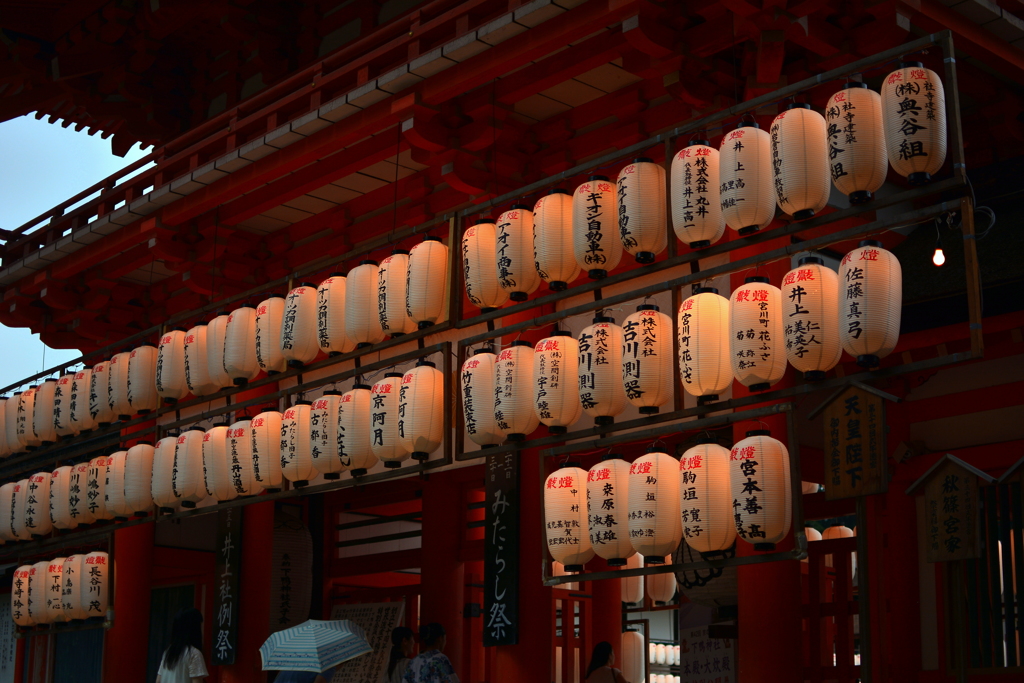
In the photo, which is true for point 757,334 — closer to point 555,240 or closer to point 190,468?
point 555,240

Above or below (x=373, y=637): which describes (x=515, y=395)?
above

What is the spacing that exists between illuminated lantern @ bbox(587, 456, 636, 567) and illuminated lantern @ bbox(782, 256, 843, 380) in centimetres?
174

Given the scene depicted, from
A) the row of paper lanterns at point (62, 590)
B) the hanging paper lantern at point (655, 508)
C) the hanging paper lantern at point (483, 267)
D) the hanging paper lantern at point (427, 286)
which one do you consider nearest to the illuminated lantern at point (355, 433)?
the hanging paper lantern at point (427, 286)

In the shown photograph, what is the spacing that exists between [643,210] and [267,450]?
5.16 meters

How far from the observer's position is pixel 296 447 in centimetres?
1122

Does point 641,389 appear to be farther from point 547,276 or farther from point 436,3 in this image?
point 436,3

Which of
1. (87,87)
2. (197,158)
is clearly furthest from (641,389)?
(87,87)

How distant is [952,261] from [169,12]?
9975 mm

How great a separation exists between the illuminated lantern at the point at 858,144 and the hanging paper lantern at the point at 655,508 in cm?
237

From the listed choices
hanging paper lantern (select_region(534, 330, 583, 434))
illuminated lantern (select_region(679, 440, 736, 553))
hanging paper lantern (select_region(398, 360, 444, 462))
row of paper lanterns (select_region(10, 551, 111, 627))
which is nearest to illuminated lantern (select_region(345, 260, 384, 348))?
hanging paper lantern (select_region(398, 360, 444, 462))

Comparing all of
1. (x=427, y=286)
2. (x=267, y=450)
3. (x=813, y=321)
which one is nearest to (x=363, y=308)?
(x=427, y=286)

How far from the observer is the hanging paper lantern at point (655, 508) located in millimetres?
8008

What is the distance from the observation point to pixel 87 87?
15945mm

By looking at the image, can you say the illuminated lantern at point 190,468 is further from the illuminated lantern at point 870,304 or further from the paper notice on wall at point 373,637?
the illuminated lantern at point 870,304
